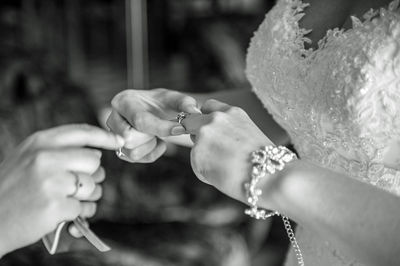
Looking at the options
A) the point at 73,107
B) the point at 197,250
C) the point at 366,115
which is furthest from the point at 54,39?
the point at 366,115

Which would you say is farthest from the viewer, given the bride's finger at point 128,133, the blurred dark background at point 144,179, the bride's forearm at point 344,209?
the blurred dark background at point 144,179

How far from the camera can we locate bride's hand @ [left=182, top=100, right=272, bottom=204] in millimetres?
789

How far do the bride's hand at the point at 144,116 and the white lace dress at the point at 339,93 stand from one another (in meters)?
0.24

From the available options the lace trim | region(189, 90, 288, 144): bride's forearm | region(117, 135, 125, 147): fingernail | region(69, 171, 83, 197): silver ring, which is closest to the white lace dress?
the lace trim

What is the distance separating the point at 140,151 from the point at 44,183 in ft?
0.87

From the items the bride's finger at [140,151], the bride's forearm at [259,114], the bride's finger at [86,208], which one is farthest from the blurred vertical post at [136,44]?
the bride's finger at [86,208]

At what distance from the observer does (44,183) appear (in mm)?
824

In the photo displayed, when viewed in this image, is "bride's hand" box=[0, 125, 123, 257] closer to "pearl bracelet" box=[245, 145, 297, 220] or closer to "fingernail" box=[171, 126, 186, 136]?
"fingernail" box=[171, 126, 186, 136]

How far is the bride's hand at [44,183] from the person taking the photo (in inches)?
32.7

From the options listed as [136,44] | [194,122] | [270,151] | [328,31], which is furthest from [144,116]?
[136,44]

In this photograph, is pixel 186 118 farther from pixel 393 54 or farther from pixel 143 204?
pixel 143 204

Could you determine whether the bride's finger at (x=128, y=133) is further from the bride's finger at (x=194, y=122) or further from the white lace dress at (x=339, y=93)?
the white lace dress at (x=339, y=93)

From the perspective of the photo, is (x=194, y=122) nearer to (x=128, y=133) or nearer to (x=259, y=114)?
(x=128, y=133)

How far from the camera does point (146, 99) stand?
1.07 meters
